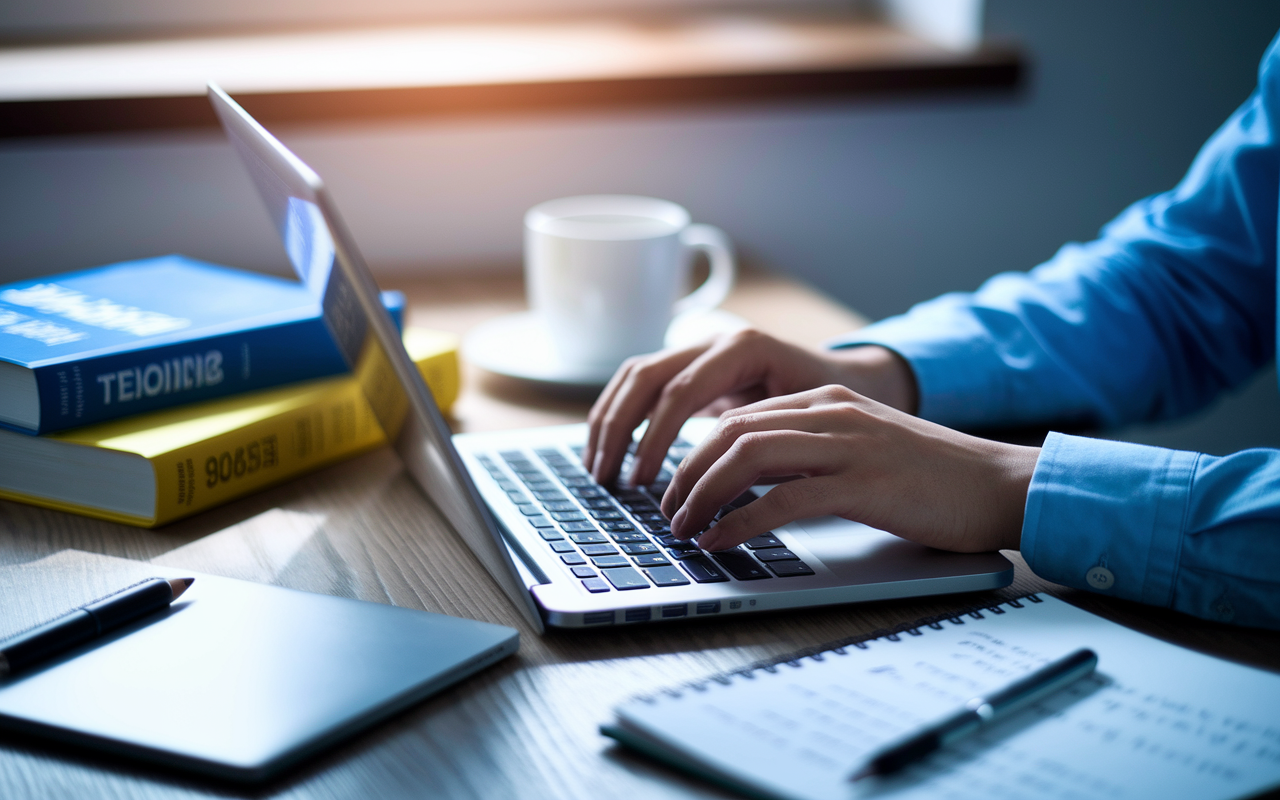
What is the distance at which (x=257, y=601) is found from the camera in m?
0.52

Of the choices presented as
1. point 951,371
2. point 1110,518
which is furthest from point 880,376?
point 1110,518

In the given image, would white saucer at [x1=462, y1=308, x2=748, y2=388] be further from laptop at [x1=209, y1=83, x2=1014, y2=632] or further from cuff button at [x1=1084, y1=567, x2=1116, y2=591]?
cuff button at [x1=1084, y1=567, x2=1116, y2=591]

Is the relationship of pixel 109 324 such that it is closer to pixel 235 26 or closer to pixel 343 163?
pixel 343 163

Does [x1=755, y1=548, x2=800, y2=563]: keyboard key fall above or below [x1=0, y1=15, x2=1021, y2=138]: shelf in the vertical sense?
below

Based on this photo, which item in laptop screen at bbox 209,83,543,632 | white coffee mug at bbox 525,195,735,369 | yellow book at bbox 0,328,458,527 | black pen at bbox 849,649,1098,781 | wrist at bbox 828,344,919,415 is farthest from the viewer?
white coffee mug at bbox 525,195,735,369

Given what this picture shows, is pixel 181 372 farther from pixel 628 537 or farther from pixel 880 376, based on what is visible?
pixel 880 376

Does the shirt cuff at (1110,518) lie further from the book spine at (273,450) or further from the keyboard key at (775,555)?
the book spine at (273,450)

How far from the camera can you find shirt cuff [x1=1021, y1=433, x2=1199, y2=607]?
541 mm

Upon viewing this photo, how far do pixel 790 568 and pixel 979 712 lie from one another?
0.15m

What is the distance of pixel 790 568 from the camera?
0.54 metres

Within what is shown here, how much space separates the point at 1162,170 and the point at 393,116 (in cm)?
99

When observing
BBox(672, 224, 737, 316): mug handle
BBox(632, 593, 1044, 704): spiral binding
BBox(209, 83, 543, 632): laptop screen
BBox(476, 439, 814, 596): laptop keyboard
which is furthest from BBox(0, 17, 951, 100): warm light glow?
BBox(632, 593, 1044, 704): spiral binding

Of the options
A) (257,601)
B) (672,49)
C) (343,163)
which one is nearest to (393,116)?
(343,163)

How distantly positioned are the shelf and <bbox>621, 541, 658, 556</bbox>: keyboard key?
733 millimetres
